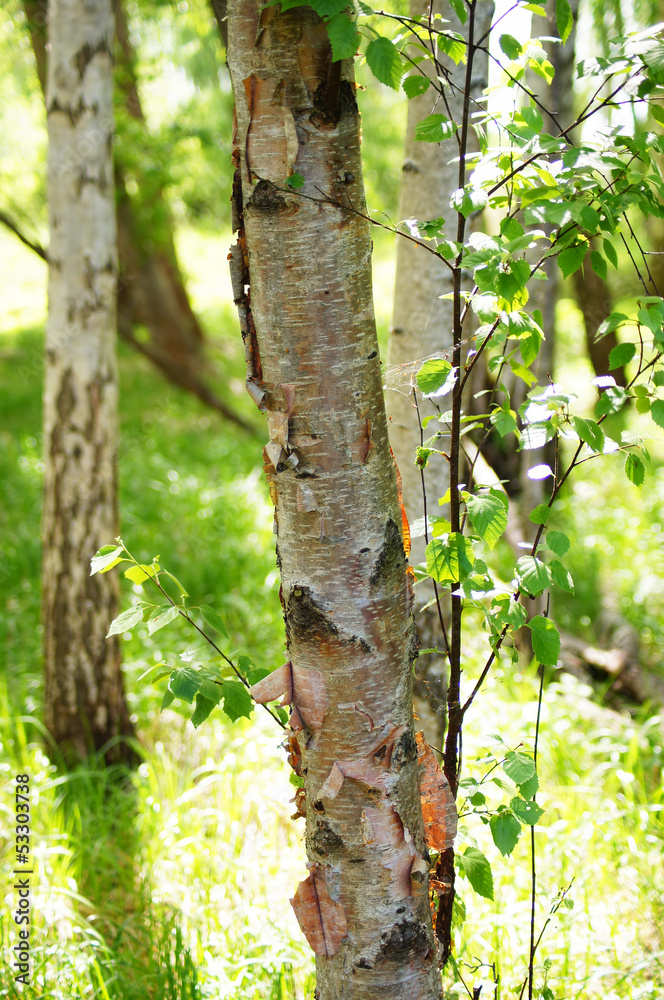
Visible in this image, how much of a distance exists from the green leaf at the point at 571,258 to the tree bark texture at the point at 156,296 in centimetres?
575

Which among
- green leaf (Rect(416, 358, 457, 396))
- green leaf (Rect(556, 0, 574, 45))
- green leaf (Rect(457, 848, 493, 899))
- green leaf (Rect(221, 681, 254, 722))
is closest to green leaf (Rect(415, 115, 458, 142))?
green leaf (Rect(556, 0, 574, 45))

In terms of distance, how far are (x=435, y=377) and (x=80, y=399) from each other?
6.90 feet

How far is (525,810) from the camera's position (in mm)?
1170

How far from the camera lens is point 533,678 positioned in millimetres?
3352

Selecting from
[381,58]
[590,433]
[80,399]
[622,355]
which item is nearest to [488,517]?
[590,433]

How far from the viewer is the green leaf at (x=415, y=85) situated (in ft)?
3.37

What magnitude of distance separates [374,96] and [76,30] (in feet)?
27.3

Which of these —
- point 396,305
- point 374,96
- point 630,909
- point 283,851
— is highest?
point 374,96

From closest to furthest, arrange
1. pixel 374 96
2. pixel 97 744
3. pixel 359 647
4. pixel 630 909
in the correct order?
pixel 359 647 → pixel 630 909 → pixel 97 744 → pixel 374 96

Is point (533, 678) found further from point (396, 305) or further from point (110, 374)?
point (110, 374)

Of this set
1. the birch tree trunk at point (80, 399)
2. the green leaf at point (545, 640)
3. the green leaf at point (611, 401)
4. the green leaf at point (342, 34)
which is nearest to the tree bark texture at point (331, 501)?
the green leaf at point (342, 34)

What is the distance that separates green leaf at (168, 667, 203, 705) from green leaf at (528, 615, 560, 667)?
1.87 feet

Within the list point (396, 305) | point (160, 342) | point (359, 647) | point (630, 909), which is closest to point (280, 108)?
point (359, 647)

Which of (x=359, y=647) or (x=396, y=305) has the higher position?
(x=396, y=305)
